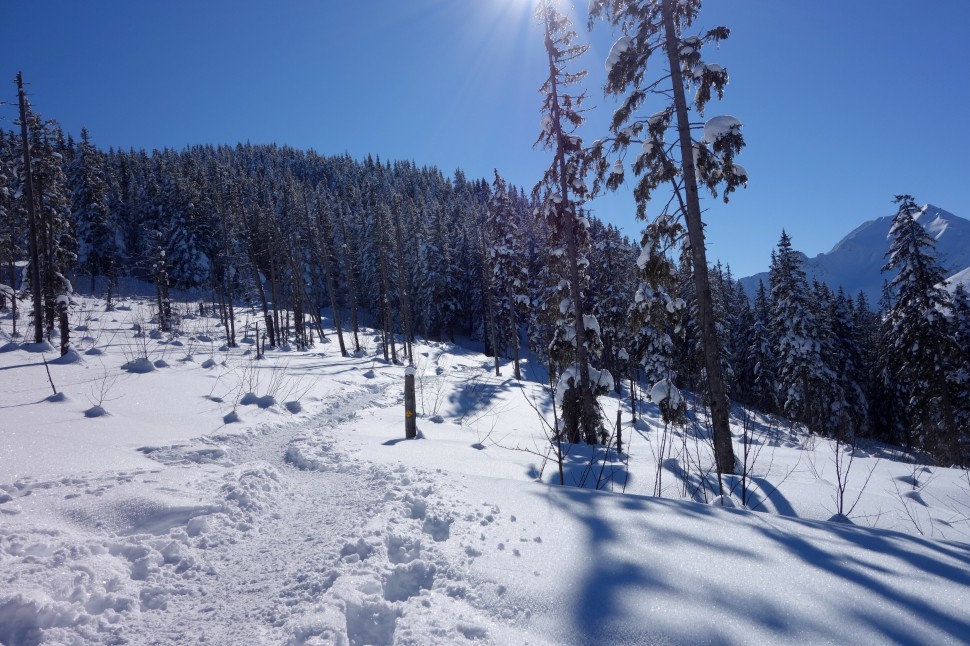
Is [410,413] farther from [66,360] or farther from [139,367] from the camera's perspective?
[66,360]

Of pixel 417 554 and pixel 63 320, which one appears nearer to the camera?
pixel 417 554

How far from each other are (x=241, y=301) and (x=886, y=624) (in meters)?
62.5

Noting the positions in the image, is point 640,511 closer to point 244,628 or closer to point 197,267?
point 244,628

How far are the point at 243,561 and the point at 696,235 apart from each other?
8.44 m

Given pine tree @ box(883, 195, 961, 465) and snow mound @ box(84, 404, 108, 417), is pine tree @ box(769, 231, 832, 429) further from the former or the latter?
snow mound @ box(84, 404, 108, 417)

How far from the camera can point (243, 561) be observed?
3166 millimetres

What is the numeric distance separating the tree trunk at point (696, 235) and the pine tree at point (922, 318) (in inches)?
717

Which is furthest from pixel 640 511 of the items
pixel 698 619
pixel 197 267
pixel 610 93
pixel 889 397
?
pixel 197 267

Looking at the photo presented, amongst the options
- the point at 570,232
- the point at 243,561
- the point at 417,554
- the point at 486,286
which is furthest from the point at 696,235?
the point at 486,286

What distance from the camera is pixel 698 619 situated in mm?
2156

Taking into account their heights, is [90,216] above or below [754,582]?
above

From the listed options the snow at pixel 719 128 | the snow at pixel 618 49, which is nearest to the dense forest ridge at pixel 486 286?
the snow at pixel 719 128

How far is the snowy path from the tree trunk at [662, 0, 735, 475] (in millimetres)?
5921

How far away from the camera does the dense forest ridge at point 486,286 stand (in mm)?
19562
